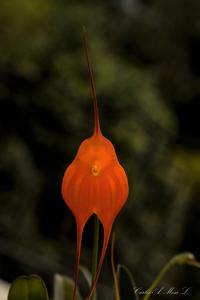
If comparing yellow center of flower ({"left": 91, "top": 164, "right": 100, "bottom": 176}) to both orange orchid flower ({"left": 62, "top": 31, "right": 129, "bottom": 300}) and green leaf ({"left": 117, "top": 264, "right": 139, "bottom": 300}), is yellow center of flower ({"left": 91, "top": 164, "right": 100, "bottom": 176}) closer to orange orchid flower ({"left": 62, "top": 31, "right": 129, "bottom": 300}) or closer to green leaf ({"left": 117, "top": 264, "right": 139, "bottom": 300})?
orange orchid flower ({"left": 62, "top": 31, "right": 129, "bottom": 300})

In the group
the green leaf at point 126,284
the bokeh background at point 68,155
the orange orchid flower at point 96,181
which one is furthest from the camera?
the bokeh background at point 68,155

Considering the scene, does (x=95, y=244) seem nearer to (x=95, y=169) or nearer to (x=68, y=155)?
(x=95, y=169)

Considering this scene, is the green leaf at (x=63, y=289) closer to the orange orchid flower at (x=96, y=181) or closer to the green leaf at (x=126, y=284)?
the green leaf at (x=126, y=284)

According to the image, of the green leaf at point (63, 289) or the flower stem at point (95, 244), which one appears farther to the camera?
the green leaf at point (63, 289)

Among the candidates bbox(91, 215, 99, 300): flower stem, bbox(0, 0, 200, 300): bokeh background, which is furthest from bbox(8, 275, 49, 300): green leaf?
bbox(0, 0, 200, 300): bokeh background

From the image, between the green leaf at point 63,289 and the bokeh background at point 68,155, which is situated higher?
the green leaf at point 63,289

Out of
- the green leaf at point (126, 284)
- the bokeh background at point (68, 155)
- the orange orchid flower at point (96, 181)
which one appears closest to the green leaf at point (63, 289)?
the green leaf at point (126, 284)

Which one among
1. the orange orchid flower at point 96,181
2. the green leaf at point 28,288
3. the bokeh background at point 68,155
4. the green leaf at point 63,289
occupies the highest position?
the orange orchid flower at point 96,181

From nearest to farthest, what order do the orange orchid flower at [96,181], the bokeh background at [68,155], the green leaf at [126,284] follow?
the orange orchid flower at [96,181], the green leaf at [126,284], the bokeh background at [68,155]
